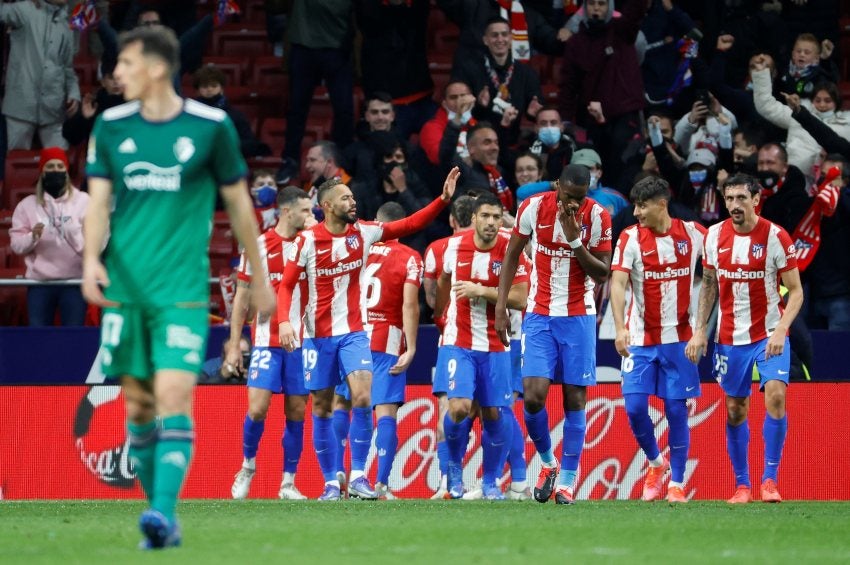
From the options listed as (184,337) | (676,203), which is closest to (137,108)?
(184,337)

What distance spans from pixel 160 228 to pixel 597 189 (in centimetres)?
904

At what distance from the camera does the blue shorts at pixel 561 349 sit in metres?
11.6

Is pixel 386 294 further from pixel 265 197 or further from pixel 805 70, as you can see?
pixel 805 70

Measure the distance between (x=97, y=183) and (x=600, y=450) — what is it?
808 cm

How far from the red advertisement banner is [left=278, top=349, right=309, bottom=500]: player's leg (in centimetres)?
109

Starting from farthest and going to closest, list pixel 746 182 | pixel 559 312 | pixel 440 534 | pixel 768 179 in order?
pixel 768 179 < pixel 746 182 < pixel 559 312 < pixel 440 534

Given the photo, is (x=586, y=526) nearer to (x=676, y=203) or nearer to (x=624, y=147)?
(x=676, y=203)

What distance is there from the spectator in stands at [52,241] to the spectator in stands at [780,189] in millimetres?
6570

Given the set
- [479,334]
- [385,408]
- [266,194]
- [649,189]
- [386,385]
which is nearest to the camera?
[649,189]

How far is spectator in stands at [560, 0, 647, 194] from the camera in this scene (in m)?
17.1

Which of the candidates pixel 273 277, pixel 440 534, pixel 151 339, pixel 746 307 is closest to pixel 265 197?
pixel 273 277

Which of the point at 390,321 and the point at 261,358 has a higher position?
the point at 390,321

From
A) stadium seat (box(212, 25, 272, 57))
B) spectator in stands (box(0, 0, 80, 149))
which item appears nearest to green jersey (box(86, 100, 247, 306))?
spectator in stands (box(0, 0, 80, 149))

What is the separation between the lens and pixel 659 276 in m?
12.4
